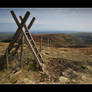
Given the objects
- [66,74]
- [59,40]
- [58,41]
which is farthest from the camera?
[59,40]

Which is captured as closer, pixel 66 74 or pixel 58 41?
pixel 66 74

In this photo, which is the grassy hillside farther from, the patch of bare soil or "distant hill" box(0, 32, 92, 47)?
the patch of bare soil

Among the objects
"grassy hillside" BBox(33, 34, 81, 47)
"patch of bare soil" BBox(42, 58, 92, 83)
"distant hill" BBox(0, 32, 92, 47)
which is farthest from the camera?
"grassy hillside" BBox(33, 34, 81, 47)

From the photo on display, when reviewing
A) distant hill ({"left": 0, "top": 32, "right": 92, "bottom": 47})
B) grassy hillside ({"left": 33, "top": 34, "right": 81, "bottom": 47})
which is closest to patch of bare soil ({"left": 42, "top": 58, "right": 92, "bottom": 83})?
distant hill ({"left": 0, "top": 32, "right": 92, "bottom": 47})

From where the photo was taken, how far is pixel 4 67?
17.4 feet

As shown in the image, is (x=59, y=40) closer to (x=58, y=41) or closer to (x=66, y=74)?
(x=58, y=41)

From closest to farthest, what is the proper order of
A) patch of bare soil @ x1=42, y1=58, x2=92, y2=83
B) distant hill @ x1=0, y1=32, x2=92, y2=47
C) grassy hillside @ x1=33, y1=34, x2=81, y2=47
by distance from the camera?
patch of bare soil @ x1=42, y1=58, x2=92, y2=83 → distant hill @ x1=0, y1=32, x2=92, y2=47 → grassy hillside @ x1=33, y1=34, x2=81, y2=47

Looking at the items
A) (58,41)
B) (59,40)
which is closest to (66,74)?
(58,41)

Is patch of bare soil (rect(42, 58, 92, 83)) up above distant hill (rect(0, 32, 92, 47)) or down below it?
below

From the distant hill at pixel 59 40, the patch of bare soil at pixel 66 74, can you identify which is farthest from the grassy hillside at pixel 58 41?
the patch of bare soil at pixel 66 74

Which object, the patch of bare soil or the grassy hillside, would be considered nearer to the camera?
the patch of bare soil
